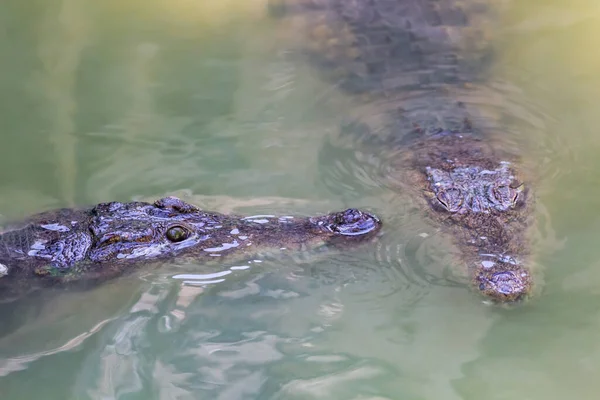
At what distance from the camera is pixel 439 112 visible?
545cm

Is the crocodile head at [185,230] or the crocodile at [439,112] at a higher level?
the crocodile at [439,112]

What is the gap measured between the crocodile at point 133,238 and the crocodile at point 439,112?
2.36 ft

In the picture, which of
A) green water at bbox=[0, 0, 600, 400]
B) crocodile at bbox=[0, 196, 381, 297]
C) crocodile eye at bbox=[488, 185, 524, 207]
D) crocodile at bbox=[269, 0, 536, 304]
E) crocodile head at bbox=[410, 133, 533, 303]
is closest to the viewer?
green water at bbox=[0, 0, 600, 400]

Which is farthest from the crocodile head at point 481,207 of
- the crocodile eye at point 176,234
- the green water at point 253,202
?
the crocodile eye at point 176,234

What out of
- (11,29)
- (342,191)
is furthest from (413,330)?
(11,29)

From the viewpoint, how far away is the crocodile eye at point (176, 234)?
402 cm

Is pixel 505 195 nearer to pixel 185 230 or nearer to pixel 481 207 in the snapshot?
pixel 481 207

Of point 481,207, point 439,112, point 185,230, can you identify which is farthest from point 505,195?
point 185,230

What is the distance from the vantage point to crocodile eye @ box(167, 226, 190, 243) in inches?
158

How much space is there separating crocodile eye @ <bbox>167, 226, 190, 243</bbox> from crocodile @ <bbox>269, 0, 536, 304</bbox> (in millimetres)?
1691

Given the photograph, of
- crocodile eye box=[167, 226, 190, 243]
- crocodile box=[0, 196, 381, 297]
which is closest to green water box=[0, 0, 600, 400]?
crocodile box=[0, 196, 381, 297]

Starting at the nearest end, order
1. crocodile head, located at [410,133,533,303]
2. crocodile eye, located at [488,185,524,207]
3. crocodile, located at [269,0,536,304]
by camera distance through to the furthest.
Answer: crocodile head, located at [410,133,533,303], crocodile, located at [269,0,536,304], crocodile eye, located at [488,185,524,207]

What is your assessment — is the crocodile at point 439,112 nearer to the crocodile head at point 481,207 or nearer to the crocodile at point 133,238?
the crocodile head at point 481,207

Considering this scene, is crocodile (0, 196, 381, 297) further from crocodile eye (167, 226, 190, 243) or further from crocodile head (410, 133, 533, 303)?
crocodile head (410, 133, 533, 303)
